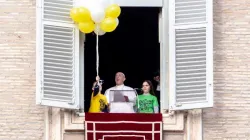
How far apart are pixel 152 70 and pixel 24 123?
2753mm

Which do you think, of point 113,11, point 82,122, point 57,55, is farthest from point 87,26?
point 82,122

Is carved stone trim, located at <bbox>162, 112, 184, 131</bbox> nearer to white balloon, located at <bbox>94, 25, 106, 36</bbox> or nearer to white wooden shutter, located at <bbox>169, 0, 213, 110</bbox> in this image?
white wooden shutter, located at <bbox>169, 0, 213, 110</bbox>

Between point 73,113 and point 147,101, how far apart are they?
1.08 meters

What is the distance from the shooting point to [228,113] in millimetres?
21031

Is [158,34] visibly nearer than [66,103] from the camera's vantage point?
No

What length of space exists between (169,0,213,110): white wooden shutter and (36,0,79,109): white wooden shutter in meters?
1.36

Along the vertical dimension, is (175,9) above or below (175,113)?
above

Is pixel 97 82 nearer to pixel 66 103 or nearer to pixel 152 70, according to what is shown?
pixel 66 103

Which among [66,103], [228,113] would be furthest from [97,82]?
[228,113]

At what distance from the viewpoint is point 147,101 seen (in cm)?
2111

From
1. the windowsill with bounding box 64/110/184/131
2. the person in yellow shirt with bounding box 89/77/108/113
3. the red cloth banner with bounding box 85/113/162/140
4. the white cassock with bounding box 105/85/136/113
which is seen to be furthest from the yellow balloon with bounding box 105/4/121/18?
the windowsill with bounding box 64/110/184/131

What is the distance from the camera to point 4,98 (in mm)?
20938

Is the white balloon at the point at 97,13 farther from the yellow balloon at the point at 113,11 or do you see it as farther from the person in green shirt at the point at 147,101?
the person in green shirt at the point at 147,101

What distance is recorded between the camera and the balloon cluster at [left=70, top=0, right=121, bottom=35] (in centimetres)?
2055
